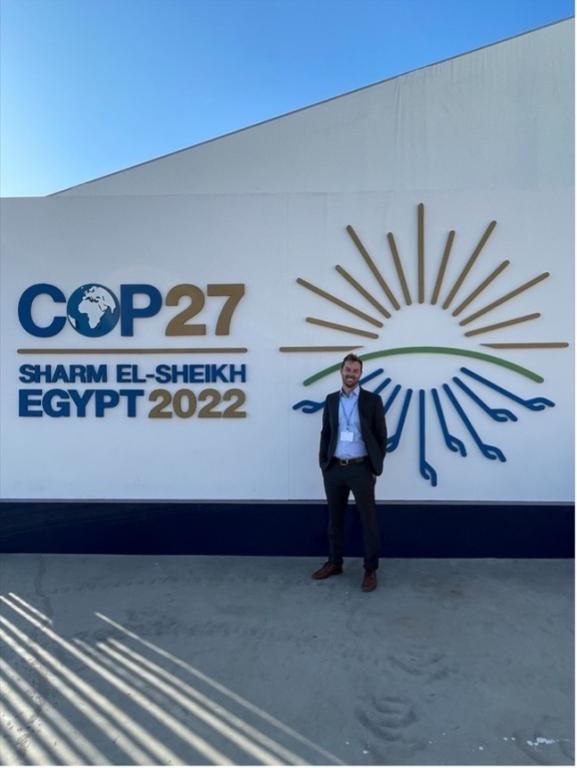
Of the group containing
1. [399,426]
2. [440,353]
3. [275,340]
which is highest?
[275,340]

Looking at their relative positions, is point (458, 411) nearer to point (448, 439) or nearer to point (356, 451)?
point (448, 439)

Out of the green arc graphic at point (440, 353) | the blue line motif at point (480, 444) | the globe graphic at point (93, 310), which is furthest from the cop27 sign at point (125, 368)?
the blue line motif at point (480, 444)

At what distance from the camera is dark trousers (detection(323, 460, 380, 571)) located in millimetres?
3441

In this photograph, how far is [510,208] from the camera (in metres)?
3.98

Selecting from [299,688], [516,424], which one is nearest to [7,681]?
[299,688]

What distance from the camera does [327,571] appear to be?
3607mm

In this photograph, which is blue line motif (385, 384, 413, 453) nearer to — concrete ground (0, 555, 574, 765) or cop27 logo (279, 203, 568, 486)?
cop27 logo (279, 203, 568, 486)

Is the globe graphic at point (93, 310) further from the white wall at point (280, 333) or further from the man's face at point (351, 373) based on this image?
the man's face at point (351, 373)

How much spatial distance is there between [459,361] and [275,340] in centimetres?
144

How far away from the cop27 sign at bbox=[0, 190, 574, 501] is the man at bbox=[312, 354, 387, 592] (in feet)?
1.56

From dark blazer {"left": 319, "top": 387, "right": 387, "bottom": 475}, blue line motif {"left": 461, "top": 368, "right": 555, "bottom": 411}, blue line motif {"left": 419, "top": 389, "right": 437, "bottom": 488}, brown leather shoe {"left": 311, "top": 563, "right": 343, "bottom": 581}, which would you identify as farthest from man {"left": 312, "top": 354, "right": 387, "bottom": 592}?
blue line motif {"left": 461, "top": 368, "right": 555, "bottom": 411}

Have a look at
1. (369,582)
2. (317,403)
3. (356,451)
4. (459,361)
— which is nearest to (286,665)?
(369,582)

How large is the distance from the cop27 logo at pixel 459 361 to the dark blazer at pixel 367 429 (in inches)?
18.6

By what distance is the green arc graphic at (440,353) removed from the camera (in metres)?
3.95
